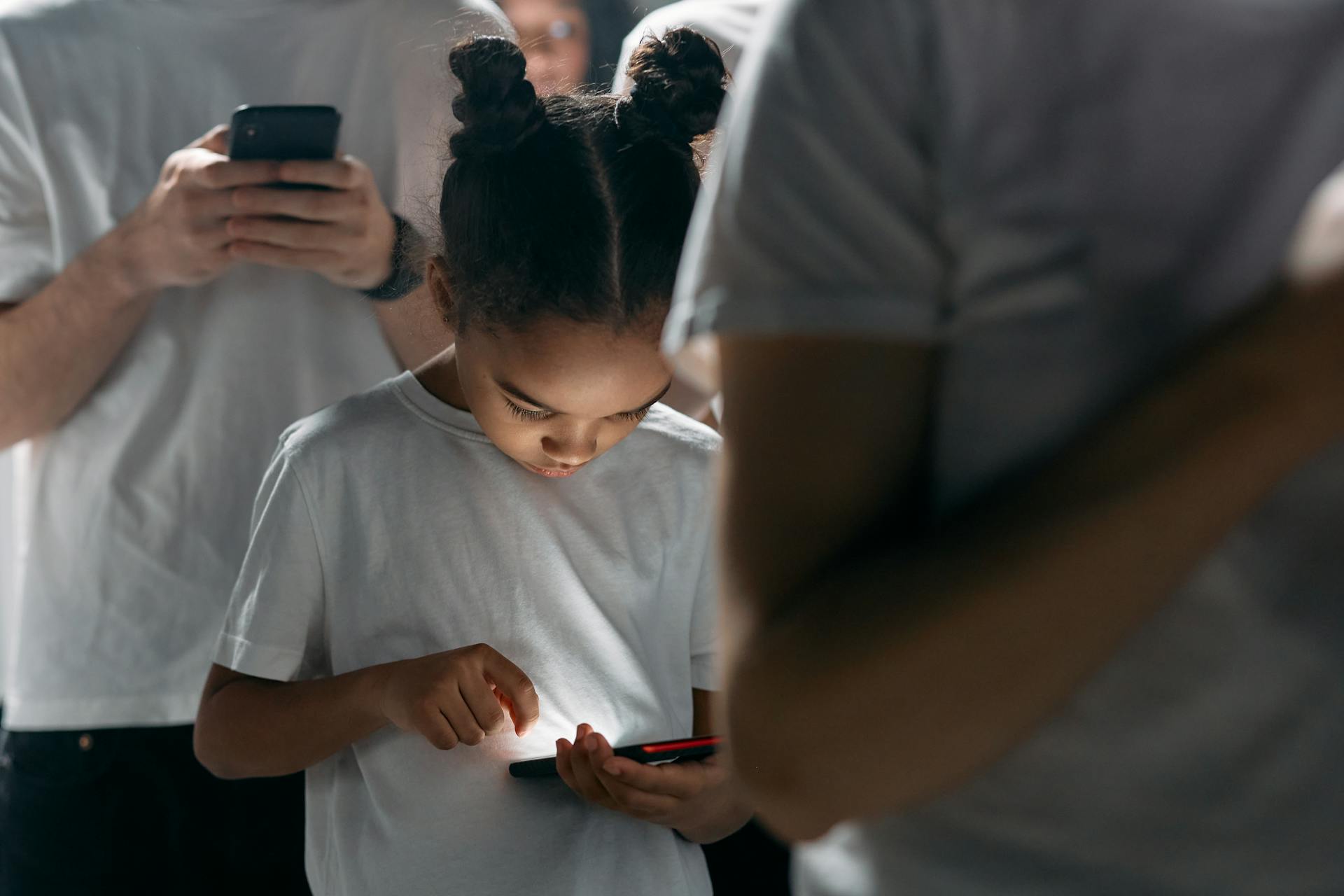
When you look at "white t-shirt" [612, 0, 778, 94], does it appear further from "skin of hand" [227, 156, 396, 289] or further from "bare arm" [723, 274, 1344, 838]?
"bare arm" [723, 274, 1344, 838]

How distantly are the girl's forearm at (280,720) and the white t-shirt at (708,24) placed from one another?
0.40 meters

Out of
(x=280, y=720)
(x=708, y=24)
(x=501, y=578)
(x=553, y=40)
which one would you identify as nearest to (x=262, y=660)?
(x=280, y=720)

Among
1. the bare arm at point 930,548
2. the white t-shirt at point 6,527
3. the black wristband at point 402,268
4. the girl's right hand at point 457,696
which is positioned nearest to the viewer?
the bare arm at point 930,548

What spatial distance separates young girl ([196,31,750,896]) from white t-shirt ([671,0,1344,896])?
1.36 ft

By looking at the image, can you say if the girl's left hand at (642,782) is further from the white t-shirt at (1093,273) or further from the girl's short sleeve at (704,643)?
the white t-shirt at (1093,273)

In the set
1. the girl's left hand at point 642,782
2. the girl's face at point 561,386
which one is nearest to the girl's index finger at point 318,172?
the girl's face at point 561,386

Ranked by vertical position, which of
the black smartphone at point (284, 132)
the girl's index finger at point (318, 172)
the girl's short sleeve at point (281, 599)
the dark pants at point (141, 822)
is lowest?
the dark pants at point (141, 822)

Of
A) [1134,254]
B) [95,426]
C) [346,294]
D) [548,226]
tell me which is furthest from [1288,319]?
[95,426]

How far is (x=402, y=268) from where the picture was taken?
0.83 m

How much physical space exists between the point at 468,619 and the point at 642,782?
0.14m

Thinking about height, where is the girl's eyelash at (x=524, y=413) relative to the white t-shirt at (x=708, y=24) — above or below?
below

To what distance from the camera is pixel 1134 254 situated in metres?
0.35

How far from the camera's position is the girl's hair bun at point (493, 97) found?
0.75m

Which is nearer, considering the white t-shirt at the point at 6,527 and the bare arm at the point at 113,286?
the bare arm at the point at 113,286
